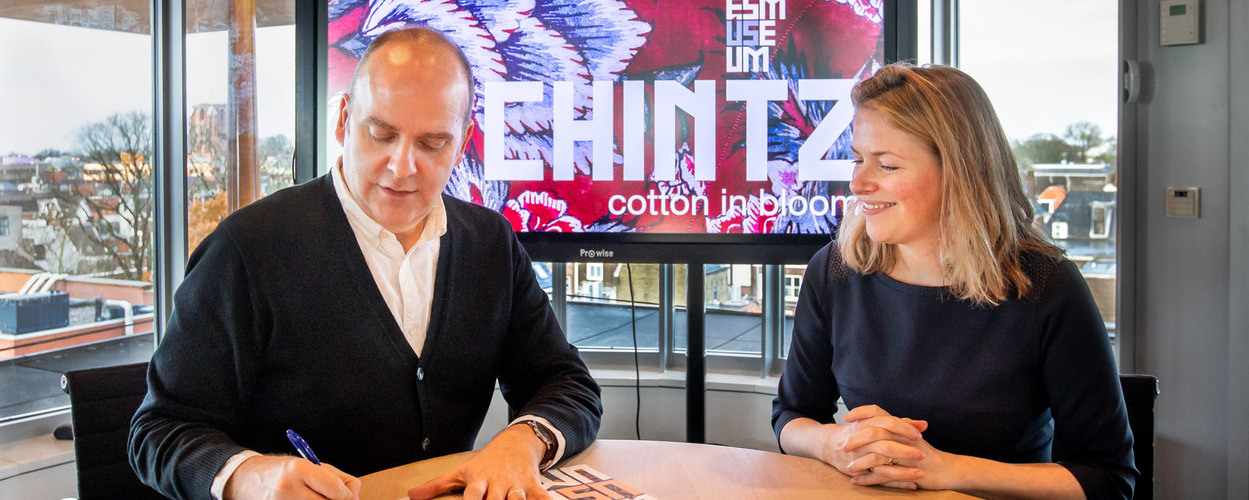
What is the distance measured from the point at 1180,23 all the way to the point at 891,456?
6.82 feet

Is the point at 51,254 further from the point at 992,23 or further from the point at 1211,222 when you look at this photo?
the point at 1211,222

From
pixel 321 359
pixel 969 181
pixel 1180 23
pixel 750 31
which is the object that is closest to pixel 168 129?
pixel 321 359

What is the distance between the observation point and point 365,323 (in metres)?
1.64

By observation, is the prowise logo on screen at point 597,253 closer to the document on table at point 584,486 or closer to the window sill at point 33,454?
the document on table at point 584,486

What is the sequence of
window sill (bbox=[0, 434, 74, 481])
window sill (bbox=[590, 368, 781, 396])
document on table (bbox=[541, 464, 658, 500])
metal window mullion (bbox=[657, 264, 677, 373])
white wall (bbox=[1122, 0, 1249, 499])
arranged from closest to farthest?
document on table (bbox=[541, 464, 658, 500]), white wall (bbox=[1122, 0, 1249, 499]), window sill (bbox=[0, 434, 74, 481]), window sill (bbox=[590, 368, 781, 396]), metal window mullion (bbox=[657, 264, 677, 373])

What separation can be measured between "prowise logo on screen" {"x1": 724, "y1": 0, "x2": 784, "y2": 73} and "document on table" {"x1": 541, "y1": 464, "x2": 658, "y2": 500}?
1.42m

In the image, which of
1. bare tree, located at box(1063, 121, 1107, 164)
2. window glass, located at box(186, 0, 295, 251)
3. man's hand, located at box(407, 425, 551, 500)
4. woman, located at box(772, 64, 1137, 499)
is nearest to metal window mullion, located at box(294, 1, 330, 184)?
window glass, located at box(186, 0, 295, 251)

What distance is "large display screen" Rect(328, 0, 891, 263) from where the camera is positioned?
251cm

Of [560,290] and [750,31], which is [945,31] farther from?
[560,290]

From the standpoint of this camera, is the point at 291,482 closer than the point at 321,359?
Yes

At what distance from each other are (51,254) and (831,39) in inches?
108

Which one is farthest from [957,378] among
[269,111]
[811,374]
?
[269,111]

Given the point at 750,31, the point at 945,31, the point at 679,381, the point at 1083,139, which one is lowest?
the point at 679,381

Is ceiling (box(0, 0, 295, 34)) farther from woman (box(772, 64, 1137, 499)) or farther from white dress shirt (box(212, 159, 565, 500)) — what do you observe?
woman (box(772, 64, 1137, 499))
